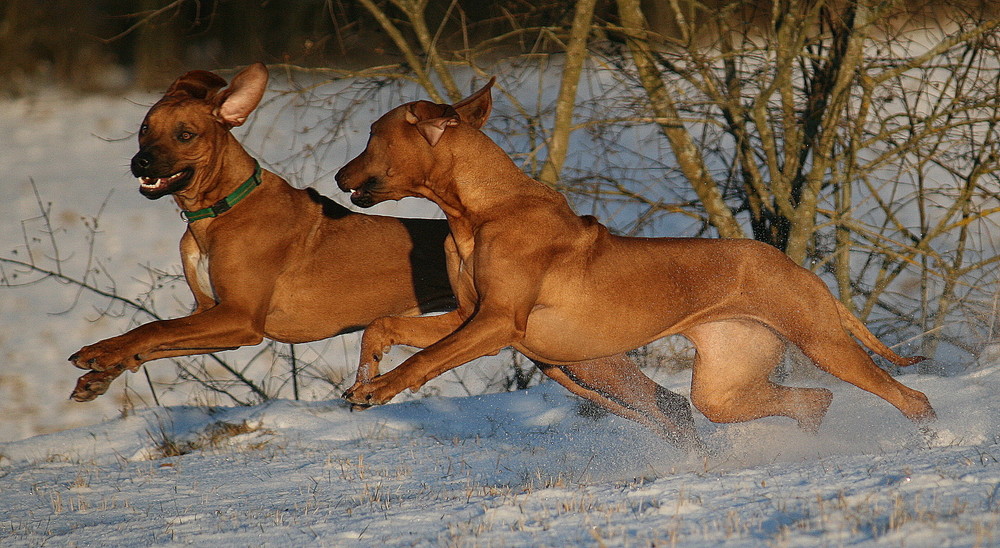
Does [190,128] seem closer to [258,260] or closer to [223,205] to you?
[223,205]

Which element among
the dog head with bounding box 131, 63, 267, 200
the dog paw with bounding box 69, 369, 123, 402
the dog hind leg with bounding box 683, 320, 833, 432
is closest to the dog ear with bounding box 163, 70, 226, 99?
the dog head with bounding box 131, 63, 267, 200

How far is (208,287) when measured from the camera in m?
5.08

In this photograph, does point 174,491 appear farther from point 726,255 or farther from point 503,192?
point 726,255

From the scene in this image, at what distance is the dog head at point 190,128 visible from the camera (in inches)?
189

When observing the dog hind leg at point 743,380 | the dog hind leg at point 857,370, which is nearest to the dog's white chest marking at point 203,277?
the dog hind leg at point 743,380

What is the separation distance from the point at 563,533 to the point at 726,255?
2011mm

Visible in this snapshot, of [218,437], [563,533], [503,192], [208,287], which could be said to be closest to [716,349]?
[503,192]

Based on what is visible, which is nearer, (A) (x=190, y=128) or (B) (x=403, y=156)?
(B) (x=403, y=156)

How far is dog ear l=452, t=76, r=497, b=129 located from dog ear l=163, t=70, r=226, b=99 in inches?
51.3

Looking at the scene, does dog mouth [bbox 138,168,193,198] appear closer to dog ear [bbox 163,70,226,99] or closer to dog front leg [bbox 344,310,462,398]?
dog ear [bbox 163,70,226,99]

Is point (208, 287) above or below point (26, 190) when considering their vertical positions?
below

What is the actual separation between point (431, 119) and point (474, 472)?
197 centimetres

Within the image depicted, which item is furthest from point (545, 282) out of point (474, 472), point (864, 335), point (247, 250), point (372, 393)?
point (864, 335)

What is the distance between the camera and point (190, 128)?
494cm
